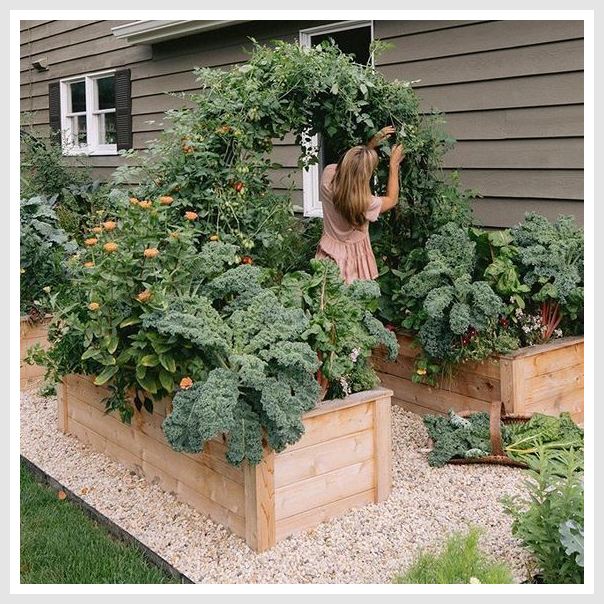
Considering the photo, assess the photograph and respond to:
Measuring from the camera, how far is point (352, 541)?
3.37m

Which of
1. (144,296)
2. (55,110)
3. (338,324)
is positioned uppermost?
(55,110)

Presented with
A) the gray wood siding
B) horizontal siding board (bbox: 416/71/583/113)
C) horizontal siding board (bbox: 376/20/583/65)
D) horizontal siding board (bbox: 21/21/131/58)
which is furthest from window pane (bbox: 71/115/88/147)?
horizontal siding board (bbox: 416/71/583/113)

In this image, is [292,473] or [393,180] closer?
[292,473]

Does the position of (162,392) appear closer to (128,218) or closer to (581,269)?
(128,218)

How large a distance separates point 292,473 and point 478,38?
376 centimetres

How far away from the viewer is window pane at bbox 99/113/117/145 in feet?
34.4

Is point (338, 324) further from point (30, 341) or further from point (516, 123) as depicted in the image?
point (30, 341)

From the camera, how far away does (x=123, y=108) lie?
32.1 feet

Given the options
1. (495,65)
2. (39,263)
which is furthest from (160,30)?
(495,65)

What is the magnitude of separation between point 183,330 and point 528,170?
3.20 meters

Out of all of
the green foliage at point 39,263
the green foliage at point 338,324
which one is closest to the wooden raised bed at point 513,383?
the green foliage at point 338,324

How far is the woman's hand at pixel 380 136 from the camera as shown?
16.7 ft

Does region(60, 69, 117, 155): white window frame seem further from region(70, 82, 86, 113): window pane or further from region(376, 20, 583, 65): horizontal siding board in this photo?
region(376, 20, 583, 65): horizontal siding board

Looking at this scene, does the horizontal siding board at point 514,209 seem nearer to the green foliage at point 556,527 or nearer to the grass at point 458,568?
the green foliage at point 556,527
